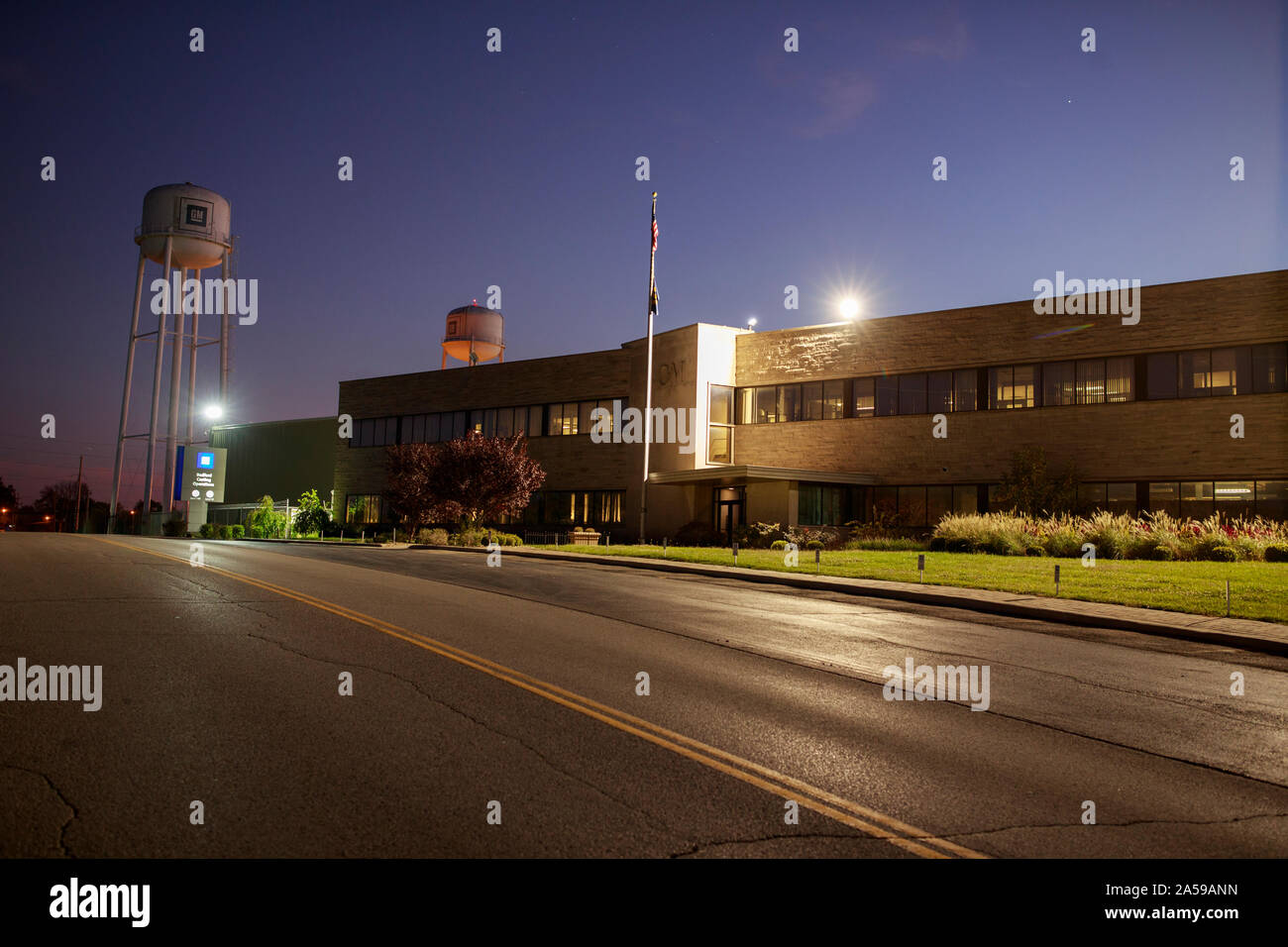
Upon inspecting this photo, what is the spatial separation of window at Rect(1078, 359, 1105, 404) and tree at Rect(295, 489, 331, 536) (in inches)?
1753

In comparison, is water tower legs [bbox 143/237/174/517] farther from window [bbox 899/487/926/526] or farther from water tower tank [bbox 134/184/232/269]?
window [bbox 899/487/926/526]

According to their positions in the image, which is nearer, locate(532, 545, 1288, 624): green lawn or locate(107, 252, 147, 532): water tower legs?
locate(532, 545, 1288, 624): green lawn

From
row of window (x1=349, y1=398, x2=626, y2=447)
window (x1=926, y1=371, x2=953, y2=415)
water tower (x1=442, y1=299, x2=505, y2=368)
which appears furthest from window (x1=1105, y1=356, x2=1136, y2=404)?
water tower (x1=442, y1=299, x2=505, y2=368)

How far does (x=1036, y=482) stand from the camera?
1312 inches

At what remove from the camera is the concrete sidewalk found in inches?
473

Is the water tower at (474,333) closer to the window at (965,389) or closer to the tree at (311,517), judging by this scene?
the tree at (311,517)

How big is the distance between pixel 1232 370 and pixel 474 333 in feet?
149

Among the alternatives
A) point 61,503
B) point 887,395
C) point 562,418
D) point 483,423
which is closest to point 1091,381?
Result: point 887,395

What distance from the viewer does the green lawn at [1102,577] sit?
14.9 meters

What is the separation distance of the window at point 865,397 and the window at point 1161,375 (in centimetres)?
1033

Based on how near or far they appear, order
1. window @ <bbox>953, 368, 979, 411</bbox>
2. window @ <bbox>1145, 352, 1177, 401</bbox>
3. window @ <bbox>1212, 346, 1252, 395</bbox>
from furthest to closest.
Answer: window @ <bbox>953, 368, 979, 411</bbox> < window @ <bbox>1145, 352, 1177, 401</bbox> < window @ <bbox>1212, 346, 1252, 395</bbox>

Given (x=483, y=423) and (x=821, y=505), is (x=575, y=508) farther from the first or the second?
(x=821, y=505)

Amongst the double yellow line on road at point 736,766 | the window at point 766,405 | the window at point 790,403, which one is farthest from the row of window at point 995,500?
the double yellow line on road at point 736,766
